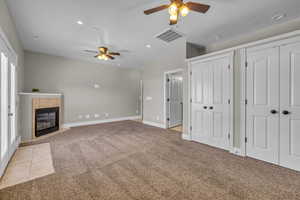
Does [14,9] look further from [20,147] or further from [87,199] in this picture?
[87,199]

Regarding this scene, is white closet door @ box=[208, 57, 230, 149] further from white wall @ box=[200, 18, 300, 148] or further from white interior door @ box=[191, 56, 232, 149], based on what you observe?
white wall @ box=[200, 18, 300, 148]

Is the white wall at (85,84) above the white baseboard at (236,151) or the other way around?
above

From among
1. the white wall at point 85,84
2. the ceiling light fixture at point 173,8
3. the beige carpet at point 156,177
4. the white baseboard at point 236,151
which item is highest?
the ceiling light fixture at point 173,8

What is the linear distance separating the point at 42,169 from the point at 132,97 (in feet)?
17.9

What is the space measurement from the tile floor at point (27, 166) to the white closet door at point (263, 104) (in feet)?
12.8

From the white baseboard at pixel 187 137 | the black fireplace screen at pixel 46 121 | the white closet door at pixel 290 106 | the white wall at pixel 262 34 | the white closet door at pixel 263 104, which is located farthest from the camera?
the black fireplace screen at pixel 46 121

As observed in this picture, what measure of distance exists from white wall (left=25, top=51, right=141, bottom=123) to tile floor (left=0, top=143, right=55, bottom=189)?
8.37 feet

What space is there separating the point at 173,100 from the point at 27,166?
4.64 metres

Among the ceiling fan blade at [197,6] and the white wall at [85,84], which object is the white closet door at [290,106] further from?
the white wall at [85,84]

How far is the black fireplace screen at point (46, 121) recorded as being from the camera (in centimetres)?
413

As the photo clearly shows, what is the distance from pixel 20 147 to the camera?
3346 mm

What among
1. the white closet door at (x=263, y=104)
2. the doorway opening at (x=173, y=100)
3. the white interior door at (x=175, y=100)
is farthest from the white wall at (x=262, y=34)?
the white interior door at (x=175, y=100)

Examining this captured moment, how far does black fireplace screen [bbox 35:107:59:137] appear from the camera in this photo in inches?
162

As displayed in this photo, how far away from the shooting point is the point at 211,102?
3.46 m
